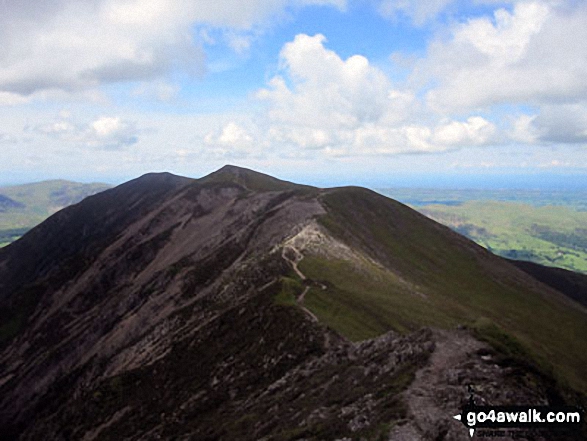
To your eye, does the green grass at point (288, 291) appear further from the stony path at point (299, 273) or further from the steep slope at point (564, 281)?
the steep slope at point (564, 281)

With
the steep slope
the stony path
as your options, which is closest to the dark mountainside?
the stony path

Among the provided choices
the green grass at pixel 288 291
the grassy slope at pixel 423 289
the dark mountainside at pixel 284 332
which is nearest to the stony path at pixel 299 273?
the dark mountainside at pixel 284 332

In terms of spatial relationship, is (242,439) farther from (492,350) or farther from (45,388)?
(45,388)

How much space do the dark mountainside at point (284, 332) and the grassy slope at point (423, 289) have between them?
61 centimetres

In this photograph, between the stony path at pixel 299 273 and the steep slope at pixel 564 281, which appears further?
the steep slope at pixel 564 281

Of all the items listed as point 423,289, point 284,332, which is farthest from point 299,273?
point 423,289

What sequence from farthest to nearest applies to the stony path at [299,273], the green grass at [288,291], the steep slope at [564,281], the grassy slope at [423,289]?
the steep slope at [564,281]
the green grass at [288,291]
the grassy slope at [423,289]
the stony path at [299,273]

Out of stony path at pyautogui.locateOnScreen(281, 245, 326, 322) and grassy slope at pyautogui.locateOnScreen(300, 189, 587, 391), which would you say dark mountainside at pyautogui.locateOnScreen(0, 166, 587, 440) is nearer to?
stony path at pyautogui.locateOnScreen(281, 245, 326, 322)

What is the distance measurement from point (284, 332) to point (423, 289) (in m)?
49.6

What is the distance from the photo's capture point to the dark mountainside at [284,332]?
32719 mm

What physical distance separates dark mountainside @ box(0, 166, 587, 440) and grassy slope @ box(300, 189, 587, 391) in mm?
614

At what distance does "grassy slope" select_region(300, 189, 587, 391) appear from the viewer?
67.5 m

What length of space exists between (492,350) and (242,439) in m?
24.0

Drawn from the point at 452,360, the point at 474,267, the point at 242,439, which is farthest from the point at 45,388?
the point at 474,267
